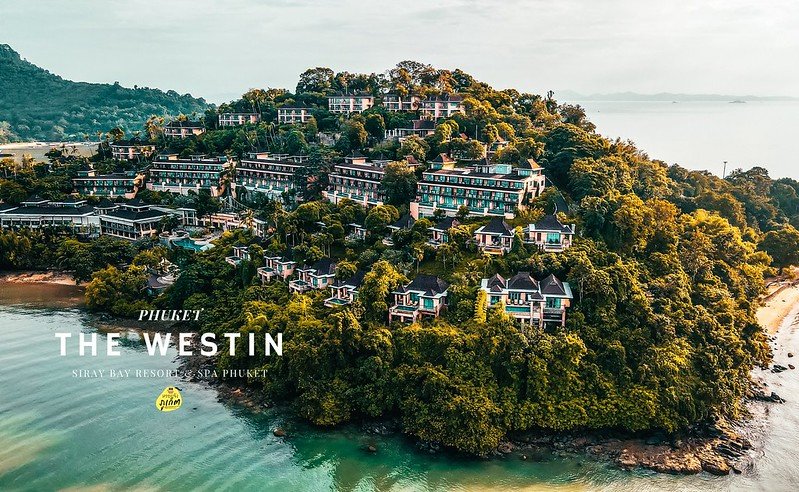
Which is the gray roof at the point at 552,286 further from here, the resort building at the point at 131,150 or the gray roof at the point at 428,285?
the resort building at the point at 131,150

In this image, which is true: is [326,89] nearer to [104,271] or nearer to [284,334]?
[104,271]

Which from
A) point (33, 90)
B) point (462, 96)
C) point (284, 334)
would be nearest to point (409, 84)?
point (462, 96)

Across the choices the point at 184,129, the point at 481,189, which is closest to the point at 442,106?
the point at 481,189

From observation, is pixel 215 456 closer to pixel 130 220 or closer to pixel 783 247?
pixel 130 220

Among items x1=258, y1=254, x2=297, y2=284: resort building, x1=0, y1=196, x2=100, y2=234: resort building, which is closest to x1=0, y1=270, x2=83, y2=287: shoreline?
x1=0, y1=196, x2=100, y2=234: resort building

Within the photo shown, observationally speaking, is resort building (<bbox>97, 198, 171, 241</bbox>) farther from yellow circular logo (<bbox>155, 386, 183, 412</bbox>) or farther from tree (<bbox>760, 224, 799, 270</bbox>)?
tree (<bbox>760, 224, 799, 270</bbox>)
